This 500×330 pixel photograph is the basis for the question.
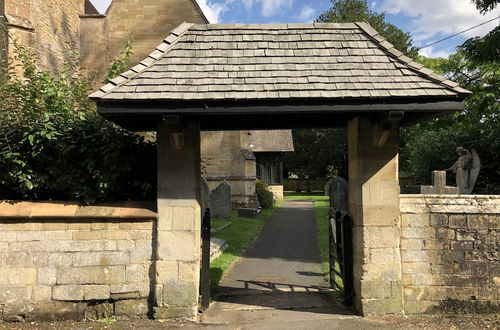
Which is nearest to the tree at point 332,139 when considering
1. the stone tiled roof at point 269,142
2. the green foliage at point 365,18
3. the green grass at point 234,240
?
the green foliage at point 365,18

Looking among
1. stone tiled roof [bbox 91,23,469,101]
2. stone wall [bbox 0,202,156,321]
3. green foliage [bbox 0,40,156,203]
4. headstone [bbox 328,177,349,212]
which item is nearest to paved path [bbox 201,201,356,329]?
stone wall [bbox 0,202,156,321]

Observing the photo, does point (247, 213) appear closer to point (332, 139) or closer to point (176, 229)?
point (176, 229)

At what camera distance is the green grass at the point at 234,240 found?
25.8 ft

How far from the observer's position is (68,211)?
16.9 feet

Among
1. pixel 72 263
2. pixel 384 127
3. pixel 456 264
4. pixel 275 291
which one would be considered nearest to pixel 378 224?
A: pixel 456 264

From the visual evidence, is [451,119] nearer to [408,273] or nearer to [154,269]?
[408,273]

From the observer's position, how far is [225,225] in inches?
575

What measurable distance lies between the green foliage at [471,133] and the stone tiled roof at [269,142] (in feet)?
34.7

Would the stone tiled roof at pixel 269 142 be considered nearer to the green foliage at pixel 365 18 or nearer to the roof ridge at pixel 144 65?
the green foliage at pixel 365 18

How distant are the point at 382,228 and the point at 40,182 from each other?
4.63m

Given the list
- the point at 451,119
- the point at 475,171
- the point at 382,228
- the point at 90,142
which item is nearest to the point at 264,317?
the point at 382,228

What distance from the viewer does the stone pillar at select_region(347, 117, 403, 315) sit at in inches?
205

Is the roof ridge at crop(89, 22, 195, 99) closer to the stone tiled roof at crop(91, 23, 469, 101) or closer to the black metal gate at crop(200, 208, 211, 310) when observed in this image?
the stone tiled roof at crop(91, 23, 469, 101)

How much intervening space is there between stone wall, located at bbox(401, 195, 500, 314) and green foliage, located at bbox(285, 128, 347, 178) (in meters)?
35.6
